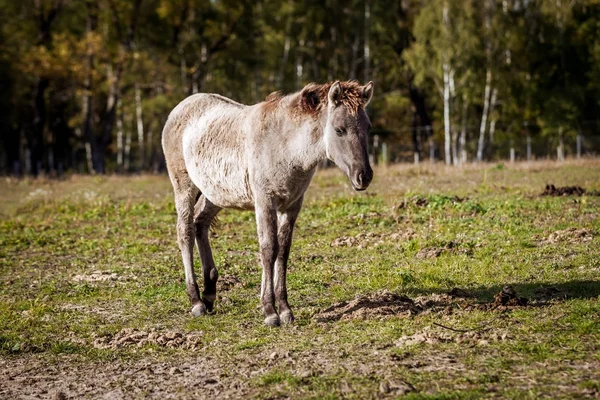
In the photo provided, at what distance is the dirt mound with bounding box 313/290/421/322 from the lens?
25.8ft

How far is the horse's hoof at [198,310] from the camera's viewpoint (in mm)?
8703

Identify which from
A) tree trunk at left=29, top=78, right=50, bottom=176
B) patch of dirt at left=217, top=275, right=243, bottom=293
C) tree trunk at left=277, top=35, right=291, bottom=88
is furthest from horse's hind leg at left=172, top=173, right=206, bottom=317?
tree trunk at left=277, top=35, right=291, bottom=88

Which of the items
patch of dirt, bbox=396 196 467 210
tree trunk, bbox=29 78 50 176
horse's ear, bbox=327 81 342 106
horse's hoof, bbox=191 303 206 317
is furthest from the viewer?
tree trunk, bbox=29 78 50 176

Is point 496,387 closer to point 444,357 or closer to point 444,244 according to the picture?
point 444,357

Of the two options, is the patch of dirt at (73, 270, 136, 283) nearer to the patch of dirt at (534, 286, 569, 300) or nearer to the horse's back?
the horse's back

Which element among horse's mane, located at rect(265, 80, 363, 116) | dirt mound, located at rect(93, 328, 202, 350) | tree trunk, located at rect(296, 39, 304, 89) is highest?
tree trunk, located at rect(296, 39, 304, 89)

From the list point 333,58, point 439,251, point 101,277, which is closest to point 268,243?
point 439,251

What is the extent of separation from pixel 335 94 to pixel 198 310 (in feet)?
10.3

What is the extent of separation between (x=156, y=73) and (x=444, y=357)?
1676 inches

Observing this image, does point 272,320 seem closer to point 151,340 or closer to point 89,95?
point 151,340

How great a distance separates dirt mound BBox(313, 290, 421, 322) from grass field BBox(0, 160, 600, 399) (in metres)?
0.02

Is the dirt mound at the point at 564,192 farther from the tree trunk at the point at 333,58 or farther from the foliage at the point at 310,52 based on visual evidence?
the tree trunk at the point at 333,58

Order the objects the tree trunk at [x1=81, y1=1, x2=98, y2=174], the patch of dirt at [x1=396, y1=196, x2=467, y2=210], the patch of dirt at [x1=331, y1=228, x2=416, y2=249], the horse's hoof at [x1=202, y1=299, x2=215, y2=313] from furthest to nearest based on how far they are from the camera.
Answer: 1. the tree trunk at [x1=81, y1=1, x2=98, y2=174]
2. the patch of dirt at [x1=396, y1=196, x2=467, y2=210]
3. the patch of dirt at [x1=331, y1=228, x2=416, y2=249]
4. the horse's hoof at [x1=202, y1=299, x2=215, y2=313]

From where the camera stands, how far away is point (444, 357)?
20.4 ft
